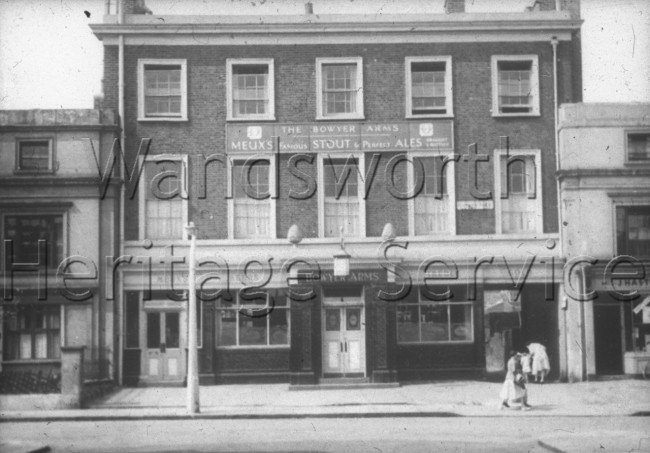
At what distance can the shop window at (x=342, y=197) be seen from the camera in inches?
990

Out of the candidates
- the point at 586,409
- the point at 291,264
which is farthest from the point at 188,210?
the point at 586,409

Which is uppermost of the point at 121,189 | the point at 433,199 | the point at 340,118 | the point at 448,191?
the point at 340,118

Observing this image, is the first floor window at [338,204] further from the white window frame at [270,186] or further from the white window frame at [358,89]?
the white window frame at [270,186]

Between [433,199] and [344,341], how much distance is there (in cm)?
540

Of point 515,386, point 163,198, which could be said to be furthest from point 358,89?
point 515,386

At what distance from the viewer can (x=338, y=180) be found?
25.2m

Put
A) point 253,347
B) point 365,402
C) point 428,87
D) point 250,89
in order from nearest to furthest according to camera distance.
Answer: point 365,402 < point 253,347 < point 250,89 < point 428,87

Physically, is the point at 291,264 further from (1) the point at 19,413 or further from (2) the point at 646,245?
(2) the point at 646,245

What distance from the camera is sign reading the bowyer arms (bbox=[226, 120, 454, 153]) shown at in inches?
985

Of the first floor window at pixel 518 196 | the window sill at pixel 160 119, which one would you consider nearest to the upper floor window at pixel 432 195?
the first floor window at pixel 518 196

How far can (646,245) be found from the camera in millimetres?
24578

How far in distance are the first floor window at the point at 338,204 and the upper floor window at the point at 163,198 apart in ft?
15.0

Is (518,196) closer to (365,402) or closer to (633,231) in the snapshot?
(633,231)

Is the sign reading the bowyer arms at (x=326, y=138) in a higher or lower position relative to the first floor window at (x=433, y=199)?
higher
